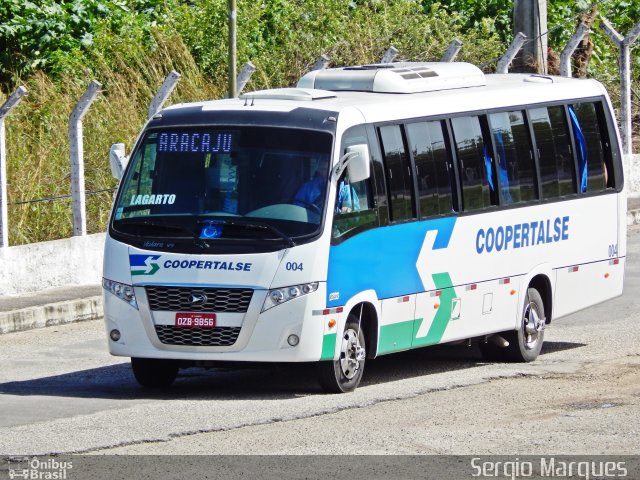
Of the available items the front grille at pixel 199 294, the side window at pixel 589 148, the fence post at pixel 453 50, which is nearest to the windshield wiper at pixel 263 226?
the front grille at pixel 199 294

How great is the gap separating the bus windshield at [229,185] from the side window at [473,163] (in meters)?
2.00

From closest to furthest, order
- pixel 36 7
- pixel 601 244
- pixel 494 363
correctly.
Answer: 1. pixel 494 363
2. pixel 601 244
3. pixel 36 7

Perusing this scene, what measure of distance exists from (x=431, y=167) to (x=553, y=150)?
6.69 ft

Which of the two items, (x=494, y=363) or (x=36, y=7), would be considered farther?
(x=36, y=7)

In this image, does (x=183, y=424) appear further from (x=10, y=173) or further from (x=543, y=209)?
(x=10, y=173)

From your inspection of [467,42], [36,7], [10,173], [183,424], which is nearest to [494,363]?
[183,424]

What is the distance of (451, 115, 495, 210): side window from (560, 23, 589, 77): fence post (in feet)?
34.8

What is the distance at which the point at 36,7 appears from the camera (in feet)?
84.9

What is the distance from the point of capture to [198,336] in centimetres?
1209

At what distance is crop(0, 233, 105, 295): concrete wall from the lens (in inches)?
702

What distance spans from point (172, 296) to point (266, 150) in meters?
1.35

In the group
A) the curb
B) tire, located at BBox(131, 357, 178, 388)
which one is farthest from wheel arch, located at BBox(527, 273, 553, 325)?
the curb

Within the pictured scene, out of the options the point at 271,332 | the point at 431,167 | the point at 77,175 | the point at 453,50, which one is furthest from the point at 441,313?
the point at 453,50

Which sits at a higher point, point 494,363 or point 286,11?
point 286,11
